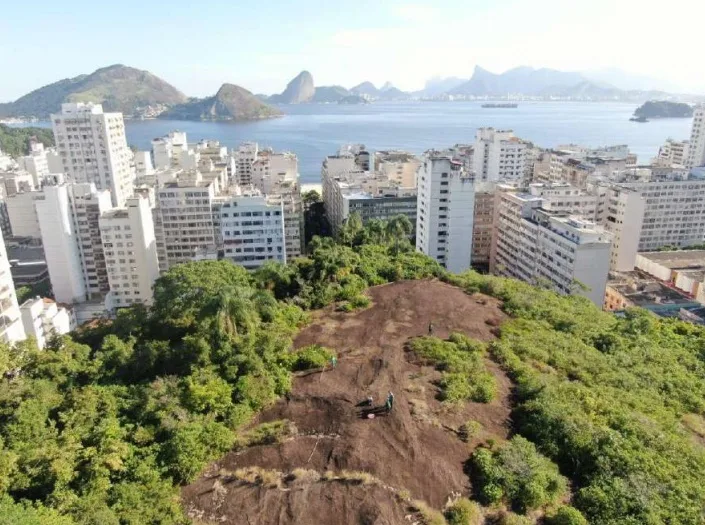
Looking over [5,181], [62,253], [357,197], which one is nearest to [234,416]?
[62,253]

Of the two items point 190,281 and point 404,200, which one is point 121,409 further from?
point 404,200

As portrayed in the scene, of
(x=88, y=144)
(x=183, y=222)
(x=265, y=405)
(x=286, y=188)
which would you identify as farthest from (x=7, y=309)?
(x=286, y=188)

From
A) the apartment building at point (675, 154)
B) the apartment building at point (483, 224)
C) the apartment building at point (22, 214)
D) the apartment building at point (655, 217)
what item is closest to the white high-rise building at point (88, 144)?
the apartment building at point (22, 214)

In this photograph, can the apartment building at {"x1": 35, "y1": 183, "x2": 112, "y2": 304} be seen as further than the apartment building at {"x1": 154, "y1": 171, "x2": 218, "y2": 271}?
No

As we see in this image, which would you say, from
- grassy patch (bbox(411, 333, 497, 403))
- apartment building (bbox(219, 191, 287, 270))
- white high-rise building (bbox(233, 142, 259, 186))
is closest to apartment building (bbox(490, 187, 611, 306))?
grassy patch (bbox(411, 333, 497, 403))

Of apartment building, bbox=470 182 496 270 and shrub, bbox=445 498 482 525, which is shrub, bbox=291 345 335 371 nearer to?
shrub, bbox=445 498 482 525

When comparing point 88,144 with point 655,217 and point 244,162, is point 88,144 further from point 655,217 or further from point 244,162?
point 655,217
